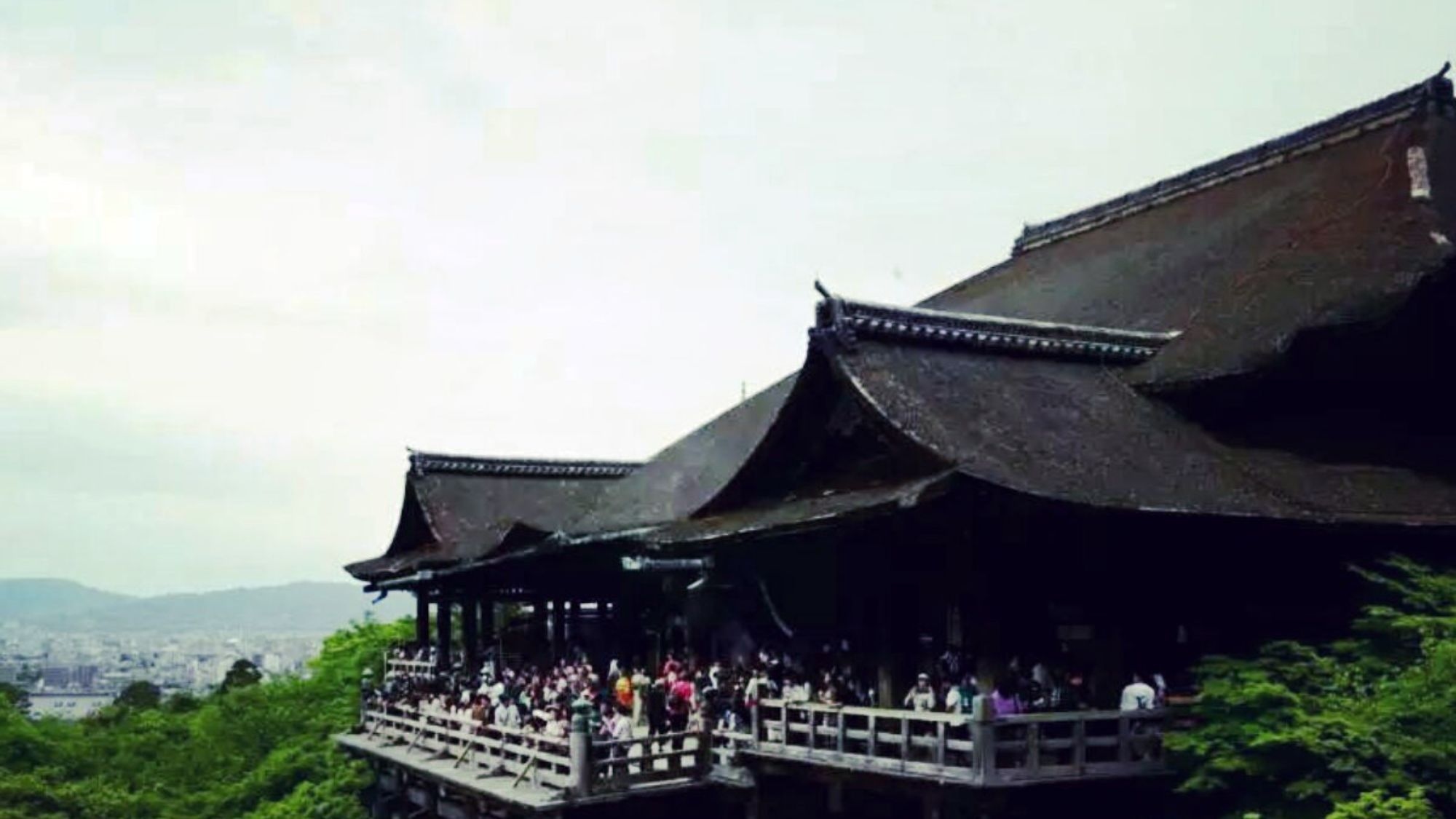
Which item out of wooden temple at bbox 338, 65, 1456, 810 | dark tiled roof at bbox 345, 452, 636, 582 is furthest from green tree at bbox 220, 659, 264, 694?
wooden temple at bbox 338, 65, 1456, 810

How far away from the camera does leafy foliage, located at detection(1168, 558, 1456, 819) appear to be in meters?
15.0

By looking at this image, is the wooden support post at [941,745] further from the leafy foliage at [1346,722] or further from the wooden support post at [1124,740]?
the leafy foliage at [1346,722]

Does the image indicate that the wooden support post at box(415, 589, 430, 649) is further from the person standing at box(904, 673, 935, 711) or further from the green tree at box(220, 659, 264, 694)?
the person standing at box(904, 673, 935, 711)

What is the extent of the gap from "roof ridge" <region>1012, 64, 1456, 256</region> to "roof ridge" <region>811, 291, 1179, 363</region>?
6.81 m

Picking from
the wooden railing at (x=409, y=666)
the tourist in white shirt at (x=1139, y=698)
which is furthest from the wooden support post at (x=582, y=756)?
the wooden railing at (x=409, y=666)

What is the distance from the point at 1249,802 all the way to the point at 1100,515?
348 centimetres

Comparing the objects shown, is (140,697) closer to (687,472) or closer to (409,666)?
(409,666)

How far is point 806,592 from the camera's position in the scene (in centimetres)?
2291

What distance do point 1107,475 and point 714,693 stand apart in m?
7.14

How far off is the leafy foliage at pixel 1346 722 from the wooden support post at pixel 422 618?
2615cm

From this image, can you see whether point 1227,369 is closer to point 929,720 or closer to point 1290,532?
point 1290,532

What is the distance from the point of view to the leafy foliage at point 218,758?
36.2 meters

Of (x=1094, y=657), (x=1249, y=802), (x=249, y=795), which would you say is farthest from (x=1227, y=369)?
(x=249, y=795)

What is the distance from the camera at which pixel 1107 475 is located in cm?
1802
